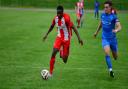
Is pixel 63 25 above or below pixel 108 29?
above

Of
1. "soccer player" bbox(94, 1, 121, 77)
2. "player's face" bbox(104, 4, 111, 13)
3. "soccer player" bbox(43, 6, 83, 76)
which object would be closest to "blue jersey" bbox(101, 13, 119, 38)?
"soccer player" bbox(94, 1, 121, 77)

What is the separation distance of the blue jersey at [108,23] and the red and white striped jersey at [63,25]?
126 cm

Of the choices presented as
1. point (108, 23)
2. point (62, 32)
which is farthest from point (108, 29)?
point (62, 32)

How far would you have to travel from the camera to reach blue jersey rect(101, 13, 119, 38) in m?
14.7

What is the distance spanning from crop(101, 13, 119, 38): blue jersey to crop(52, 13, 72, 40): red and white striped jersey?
1264 millimetres

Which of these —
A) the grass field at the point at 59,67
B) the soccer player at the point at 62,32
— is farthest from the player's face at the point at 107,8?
the grass field at the point at 59,67

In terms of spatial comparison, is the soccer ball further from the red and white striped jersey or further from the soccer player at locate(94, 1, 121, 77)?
the soccer player at locate(94, 1, 121, 77)

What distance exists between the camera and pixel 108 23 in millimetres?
14758

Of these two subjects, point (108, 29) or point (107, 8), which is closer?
point (107, 8)

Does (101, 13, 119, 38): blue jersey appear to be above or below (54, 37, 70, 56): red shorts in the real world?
above

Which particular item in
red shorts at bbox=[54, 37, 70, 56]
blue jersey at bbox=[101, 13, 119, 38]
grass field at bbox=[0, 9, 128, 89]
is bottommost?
grass field at bbox=[0, 9, 128, 89]

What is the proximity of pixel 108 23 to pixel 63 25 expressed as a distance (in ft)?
5.20

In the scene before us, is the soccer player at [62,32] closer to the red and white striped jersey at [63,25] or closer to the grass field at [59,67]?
the red and white striped jersey at [63,25]

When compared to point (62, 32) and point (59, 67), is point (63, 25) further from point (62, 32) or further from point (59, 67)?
point (59, 67)
